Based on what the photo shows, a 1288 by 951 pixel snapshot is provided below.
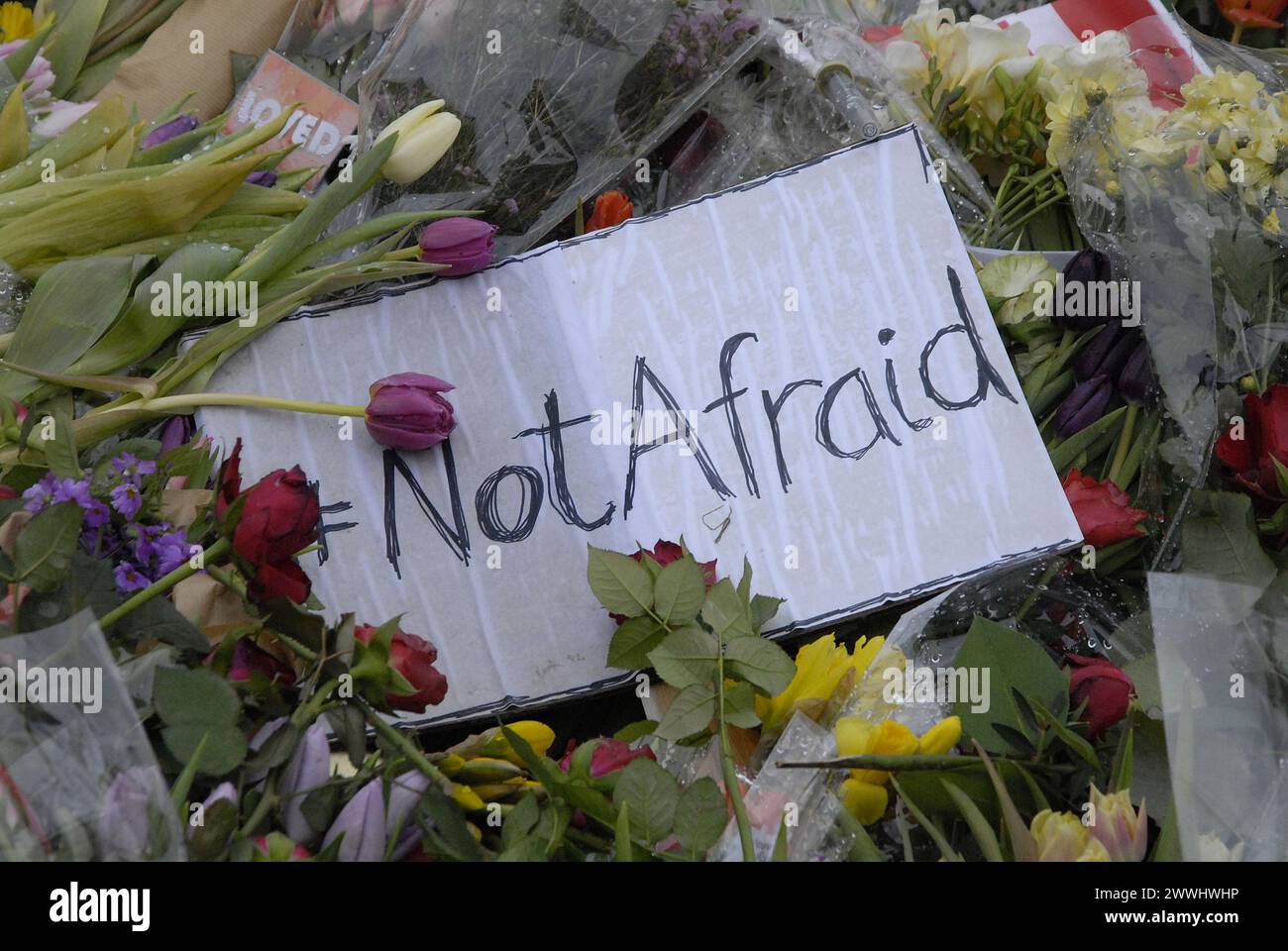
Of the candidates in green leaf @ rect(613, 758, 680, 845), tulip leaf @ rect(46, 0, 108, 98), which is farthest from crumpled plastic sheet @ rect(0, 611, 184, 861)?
tulip leaf @ rect(46, 0, 108, 98)

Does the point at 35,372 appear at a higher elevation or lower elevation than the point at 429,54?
lower

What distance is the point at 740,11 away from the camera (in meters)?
1.16

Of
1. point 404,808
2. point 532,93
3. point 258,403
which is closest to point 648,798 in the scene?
point 404,808

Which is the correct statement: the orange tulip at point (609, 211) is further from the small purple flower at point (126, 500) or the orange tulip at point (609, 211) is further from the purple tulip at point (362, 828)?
the purple tulip at point (362, 828)

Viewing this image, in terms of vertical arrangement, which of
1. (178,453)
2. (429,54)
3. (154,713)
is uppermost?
(429,54)

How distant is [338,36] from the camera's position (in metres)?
1.30

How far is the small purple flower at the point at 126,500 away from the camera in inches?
28.4

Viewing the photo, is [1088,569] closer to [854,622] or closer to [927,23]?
[854,622]

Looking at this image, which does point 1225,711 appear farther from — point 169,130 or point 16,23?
point 16,23

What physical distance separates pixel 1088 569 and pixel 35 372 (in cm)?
85

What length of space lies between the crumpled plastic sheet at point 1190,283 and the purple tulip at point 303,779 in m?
0.66

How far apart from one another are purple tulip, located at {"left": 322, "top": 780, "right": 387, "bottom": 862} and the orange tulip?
2.00ft
